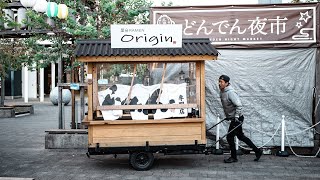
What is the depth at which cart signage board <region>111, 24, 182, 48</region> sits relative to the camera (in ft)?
26.5

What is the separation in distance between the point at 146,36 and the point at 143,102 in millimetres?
Answer: 1373

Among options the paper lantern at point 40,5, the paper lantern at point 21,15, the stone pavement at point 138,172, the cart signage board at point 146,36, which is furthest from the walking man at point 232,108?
the paper lantern at point 21,15

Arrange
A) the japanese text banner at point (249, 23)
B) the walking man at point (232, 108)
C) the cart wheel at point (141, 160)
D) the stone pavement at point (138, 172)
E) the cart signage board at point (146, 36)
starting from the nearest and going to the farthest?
the stone pavement at point (138, 172), the cart signage board at point (146, 36), the cart wheel at point (141, 160), the walking man at point (232, 108), the japanese text banner at point (249, 23)

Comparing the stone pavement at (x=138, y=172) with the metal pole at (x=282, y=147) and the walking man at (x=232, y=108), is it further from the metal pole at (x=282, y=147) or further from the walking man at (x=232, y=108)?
the walking man at (x=232, y=108)

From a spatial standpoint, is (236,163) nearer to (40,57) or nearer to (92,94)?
(92,94)

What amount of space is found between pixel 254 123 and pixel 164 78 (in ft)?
9.66

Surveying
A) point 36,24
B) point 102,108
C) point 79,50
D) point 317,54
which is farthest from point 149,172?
point 36,24

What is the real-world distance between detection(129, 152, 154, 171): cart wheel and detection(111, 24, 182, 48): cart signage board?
221 centimetres

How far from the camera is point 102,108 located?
8211mm

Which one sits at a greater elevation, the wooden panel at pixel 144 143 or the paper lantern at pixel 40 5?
the paper lantern at pixel 40 5

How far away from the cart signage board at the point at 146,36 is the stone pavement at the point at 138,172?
2557 millimetres

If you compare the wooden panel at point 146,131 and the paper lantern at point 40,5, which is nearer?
the wooden panel at point 146,131

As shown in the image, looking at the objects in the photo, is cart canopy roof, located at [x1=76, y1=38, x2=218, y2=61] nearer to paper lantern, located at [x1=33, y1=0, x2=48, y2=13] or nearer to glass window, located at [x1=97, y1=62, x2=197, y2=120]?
glass window, located at [x1=97, y1=62, x2=197, y2=120]

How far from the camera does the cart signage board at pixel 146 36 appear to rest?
8.09 metres
